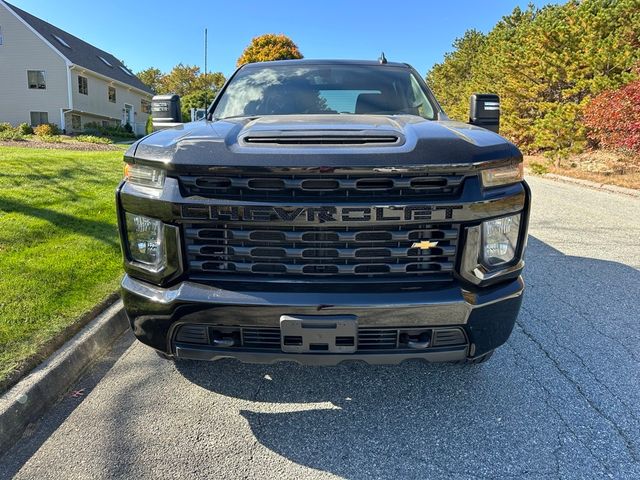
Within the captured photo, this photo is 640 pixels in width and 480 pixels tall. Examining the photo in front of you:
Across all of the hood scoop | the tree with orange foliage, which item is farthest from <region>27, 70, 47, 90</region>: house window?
the hood scoop

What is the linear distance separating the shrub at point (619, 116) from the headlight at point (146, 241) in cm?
1310

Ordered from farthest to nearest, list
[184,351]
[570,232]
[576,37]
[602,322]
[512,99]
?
1. [512,99]
2. [576,37]
3. [570,232]
4. [602,322]
5. [184,351]

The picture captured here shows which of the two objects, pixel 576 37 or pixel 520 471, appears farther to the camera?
pixel 576 37

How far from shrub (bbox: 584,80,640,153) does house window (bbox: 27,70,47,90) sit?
31.5m

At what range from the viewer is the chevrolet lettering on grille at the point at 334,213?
79.7 inches

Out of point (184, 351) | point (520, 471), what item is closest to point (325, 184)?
point (184, 351)

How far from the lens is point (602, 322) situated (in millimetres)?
3646

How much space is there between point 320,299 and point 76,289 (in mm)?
2613

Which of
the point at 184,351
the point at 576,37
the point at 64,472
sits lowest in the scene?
the point at 64,472

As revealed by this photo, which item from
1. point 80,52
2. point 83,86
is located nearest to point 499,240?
A: point 83,86

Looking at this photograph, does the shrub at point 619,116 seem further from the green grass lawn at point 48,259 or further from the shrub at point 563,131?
the green grass lawn at point 48,259

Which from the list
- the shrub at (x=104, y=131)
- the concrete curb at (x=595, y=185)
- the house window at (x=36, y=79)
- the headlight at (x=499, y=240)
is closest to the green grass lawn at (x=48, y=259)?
the headlight at (x=499, y=240)

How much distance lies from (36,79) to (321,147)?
3497 centimetres

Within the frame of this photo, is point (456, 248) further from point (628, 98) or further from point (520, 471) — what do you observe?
point (628, 98)
